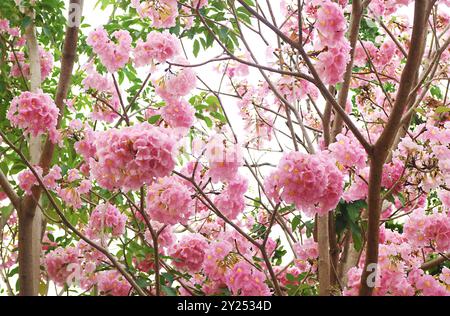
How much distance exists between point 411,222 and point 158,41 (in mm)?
928

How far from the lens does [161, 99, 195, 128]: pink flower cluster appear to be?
5.29ft

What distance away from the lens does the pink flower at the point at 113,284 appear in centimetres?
176

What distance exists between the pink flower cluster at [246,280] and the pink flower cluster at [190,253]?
0.26 metres

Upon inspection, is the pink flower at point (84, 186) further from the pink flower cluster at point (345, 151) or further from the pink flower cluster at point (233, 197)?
the pink flower cluster at point (345, 151)

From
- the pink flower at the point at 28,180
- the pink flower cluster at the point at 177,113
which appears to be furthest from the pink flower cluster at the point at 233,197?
the pink flower at the point at 28,180

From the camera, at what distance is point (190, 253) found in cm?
172

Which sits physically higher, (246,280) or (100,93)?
(100,93)

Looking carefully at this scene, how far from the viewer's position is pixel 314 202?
1.28 meters

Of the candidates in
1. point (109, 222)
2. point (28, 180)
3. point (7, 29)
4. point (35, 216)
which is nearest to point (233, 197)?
point (109, 222)

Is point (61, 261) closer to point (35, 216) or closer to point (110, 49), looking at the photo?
point (35, 216)

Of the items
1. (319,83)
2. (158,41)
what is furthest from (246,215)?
(319,83)

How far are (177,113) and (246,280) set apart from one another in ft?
1.73

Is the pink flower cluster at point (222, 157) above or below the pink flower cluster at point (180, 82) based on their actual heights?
below
